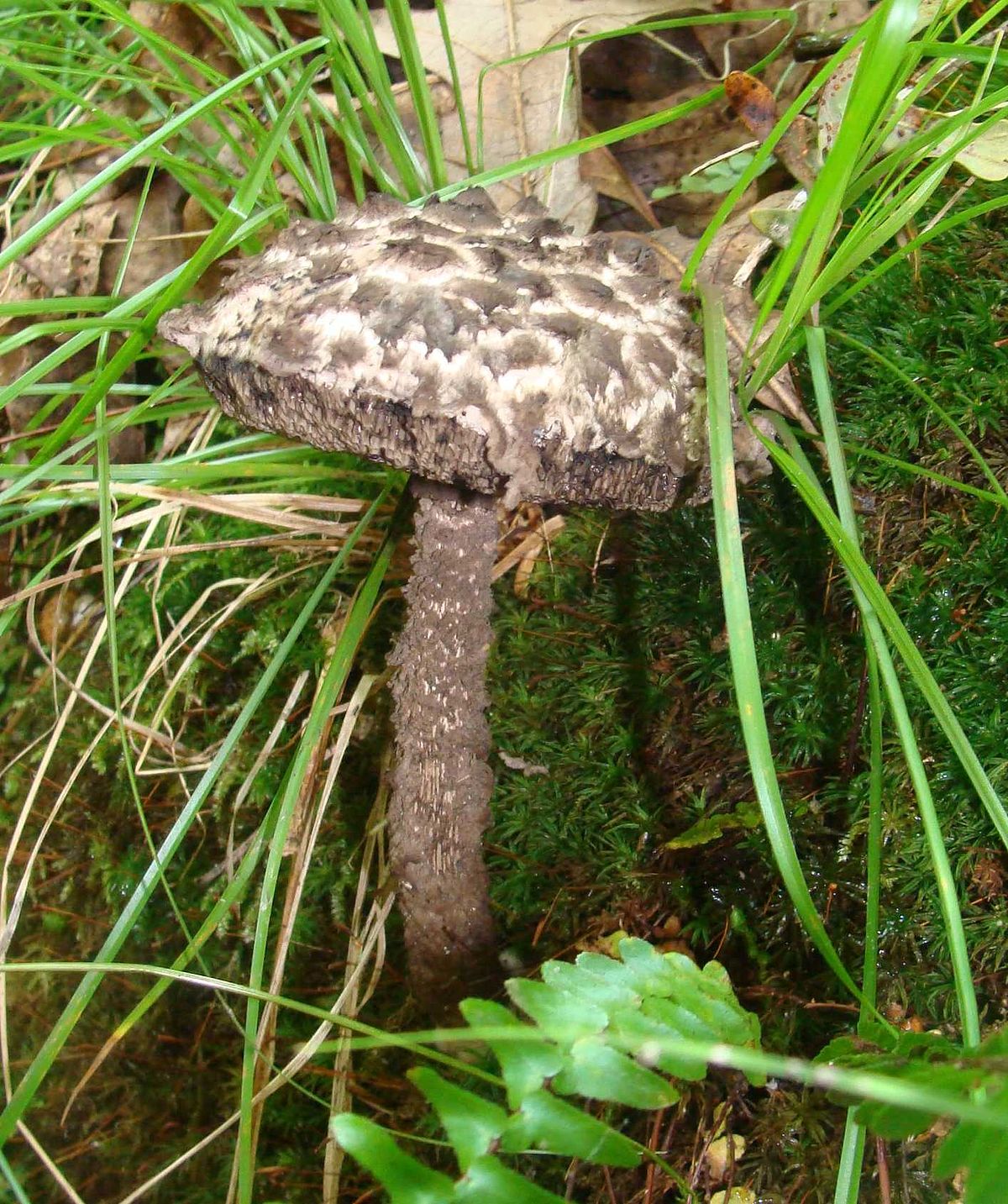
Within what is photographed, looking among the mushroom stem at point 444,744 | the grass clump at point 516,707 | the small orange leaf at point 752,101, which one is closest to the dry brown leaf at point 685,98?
the small orange leaf at point 752,101

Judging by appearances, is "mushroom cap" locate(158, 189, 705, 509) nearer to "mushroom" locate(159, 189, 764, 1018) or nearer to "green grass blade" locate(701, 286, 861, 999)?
"mushroom" locate(159, 189, 764, 1018)

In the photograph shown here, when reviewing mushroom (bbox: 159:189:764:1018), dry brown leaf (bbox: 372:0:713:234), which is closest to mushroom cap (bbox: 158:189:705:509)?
mushroom (bbox: 159:189:764:1018)

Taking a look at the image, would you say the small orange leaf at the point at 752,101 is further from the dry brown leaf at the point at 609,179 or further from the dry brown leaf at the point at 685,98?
the dry brown leaf at the point at 609,179

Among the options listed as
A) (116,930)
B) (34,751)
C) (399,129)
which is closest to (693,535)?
(399,129)

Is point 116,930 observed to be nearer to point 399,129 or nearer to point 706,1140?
point 706,1140

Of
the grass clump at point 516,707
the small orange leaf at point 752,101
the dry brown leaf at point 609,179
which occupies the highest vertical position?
the small orange leaf at point 752,101

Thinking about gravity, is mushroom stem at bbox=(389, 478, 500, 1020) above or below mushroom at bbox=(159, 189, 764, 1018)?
below
